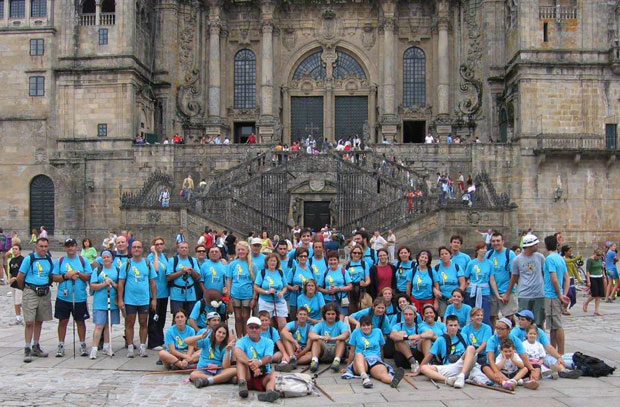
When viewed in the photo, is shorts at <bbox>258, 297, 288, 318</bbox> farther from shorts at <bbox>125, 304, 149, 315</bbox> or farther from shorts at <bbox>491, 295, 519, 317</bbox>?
shorts at <bbox>491, 295, 519, 317</bbox>

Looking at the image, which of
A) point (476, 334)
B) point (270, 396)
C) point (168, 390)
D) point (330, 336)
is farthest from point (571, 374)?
point (168, 390)

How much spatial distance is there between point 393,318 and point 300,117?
110ft

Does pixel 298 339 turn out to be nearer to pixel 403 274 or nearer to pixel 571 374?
pixel 403 274

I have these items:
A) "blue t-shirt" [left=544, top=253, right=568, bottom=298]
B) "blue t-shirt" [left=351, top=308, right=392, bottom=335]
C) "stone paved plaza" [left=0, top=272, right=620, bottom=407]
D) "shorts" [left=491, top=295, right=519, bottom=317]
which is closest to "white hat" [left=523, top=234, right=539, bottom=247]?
"blue t-shirt" [left=544, top=253, right=568, bottom=298]

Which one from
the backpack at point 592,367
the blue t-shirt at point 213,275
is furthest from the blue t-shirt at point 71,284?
the backpack at point 592,367

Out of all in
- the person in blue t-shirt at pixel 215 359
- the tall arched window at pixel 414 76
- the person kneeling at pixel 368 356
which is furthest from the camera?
the tall arched window at pixel 414 76

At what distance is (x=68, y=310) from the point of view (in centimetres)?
1330

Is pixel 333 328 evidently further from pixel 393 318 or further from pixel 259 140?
pixel 259 140

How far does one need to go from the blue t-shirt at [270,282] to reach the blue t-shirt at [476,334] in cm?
326

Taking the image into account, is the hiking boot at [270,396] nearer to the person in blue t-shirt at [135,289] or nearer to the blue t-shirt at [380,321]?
the blue t-shirt at [380,321]

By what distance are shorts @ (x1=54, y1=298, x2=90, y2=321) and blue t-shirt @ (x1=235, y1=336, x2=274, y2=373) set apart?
12.3 feet

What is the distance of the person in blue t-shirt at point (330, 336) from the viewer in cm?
1234

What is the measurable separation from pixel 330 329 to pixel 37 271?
17.5ft

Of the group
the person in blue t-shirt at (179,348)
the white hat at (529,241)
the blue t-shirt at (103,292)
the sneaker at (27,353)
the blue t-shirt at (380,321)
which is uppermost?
the white hat at (529,241)
